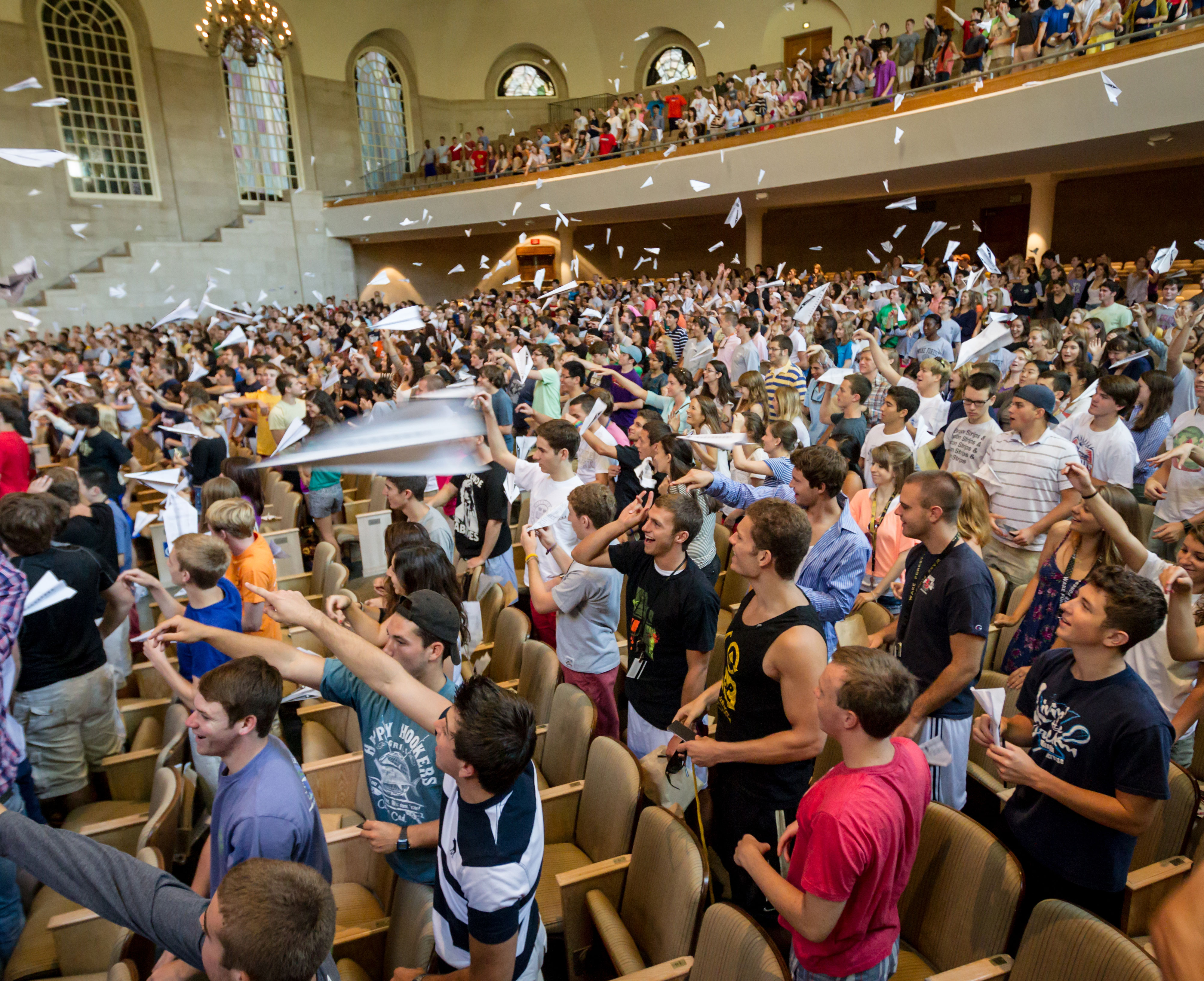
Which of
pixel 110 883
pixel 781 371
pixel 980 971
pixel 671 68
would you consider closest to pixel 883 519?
pixel 980 971

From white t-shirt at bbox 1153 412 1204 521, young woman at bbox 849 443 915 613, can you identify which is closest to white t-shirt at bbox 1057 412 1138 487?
white t-shirt at bbox 1153 412 1204 521

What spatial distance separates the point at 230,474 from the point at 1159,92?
10.6 meters

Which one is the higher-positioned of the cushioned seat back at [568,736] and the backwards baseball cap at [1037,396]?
the backwards baseball cap at [1037,396]

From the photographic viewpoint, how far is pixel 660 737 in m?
2.84

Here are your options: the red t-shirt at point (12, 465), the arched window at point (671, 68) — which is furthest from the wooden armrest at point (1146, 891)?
the arched window at point (671, 68)

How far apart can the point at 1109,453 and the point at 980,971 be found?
3.16m

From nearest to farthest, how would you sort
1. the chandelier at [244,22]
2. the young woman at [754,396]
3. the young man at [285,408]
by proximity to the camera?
the young woman at [754,396] → the young man at [285,408] → the chandelier at [244,22]

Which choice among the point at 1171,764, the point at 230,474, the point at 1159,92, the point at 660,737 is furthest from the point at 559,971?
the point at 1159,92

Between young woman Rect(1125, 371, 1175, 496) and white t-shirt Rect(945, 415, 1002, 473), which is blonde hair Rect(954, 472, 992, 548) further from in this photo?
young woman Rect(1125, 371, 1175, 496)

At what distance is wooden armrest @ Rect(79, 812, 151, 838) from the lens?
2.53 m

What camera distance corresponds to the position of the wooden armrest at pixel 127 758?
297 centimetres

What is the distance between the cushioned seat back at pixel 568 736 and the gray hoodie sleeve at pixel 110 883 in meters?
1.40

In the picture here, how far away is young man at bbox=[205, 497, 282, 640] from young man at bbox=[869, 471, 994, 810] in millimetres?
2451

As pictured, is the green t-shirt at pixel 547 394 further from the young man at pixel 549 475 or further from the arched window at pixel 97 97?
the arched window at pixel 97 97
